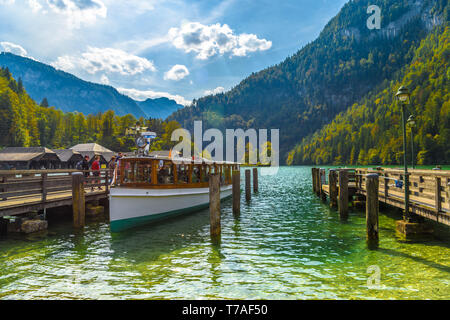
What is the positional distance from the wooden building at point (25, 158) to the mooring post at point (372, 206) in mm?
55188

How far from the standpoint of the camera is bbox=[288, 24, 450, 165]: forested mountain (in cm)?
9394

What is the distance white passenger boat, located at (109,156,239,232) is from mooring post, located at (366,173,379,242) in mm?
9870

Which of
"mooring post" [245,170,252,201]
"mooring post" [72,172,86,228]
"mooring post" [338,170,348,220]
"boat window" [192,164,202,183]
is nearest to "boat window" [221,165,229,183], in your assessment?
"mooring post" [245,170,252,201]

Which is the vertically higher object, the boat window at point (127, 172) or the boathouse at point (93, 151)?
the boathouse at point (93, 151)

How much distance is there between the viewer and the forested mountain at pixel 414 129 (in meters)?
93.9

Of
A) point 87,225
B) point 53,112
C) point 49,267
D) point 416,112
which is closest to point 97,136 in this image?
point 53,112

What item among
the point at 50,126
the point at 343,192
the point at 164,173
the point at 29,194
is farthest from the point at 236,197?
the point at 50,126

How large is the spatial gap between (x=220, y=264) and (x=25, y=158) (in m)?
53.4

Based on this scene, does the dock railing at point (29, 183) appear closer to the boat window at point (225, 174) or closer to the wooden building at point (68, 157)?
the boat window at point (225, 174)

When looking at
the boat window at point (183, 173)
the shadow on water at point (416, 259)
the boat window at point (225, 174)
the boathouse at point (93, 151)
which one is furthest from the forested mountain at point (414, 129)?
the shadow on water at point (416, 259)

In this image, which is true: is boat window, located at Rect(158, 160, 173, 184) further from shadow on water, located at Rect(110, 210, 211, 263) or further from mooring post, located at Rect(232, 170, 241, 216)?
mooring post, located at Rect(232, 170, 241, 216)

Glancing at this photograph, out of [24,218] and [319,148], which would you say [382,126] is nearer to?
[319,148]

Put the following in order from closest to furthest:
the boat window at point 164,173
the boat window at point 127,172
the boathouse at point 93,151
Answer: the boat window at point 127,172 → the boat window at point 164,173 → the boathouse at point 93,151

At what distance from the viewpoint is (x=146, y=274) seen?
8.41m
